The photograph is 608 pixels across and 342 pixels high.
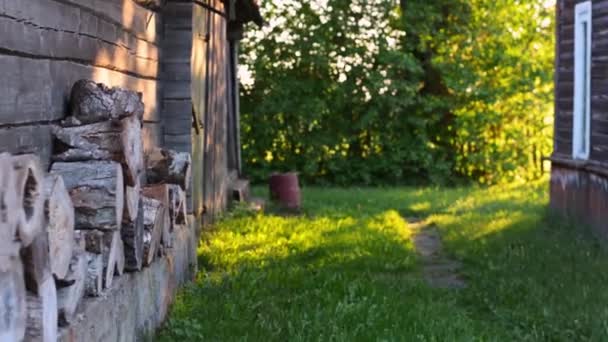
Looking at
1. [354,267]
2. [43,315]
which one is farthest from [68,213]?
[354,267]

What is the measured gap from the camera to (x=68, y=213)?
4.43 m

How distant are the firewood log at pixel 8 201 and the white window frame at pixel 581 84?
9880 mm

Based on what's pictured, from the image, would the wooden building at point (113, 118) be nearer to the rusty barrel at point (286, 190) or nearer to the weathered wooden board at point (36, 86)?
the weathered wooden board at point (36, 86)

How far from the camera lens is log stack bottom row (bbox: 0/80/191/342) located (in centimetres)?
363

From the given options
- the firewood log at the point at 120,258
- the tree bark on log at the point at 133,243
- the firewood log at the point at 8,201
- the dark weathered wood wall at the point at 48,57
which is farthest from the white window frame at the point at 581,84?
the firewood log at the point at 8,201

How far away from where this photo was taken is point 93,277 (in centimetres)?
490

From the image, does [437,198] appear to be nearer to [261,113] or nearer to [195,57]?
[261,113]

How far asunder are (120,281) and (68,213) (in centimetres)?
114

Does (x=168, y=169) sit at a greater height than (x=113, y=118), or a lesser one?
lesser

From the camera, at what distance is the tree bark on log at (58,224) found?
413 centimetres

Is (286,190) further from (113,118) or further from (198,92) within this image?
(113,118)

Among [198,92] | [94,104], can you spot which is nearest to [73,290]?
[94,104]

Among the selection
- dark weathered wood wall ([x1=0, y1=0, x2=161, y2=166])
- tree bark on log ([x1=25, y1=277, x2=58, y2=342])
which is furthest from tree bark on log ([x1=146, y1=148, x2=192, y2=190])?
tree bark on log ([x1=25, y1=277, x2=58, y2=342])

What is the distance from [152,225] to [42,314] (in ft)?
8.25
